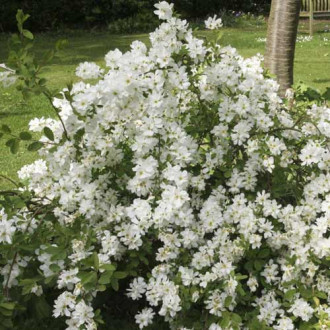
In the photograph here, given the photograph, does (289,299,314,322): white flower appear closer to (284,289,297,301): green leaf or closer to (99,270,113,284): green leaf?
(284,289,297,301): green leaf

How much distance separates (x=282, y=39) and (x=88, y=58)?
7.12 metres

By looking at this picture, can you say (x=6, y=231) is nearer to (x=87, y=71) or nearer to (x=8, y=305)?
(x=8, y=305)

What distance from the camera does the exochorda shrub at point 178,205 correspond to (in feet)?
8.06

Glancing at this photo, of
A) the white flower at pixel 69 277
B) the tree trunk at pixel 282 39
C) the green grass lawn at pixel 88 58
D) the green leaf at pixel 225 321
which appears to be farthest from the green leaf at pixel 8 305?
the tree trunk at pixel 282 39

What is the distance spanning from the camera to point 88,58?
12.0 meters

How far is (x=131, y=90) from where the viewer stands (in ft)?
8.32

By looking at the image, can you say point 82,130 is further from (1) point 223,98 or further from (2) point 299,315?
(2) point 299,315

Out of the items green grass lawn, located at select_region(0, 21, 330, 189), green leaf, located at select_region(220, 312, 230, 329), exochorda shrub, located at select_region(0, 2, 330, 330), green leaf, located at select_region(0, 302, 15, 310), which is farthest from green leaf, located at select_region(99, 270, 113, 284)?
green grass lawn, located at select_region(0, 21, 330, 189)

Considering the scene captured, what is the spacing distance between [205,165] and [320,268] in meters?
0.66

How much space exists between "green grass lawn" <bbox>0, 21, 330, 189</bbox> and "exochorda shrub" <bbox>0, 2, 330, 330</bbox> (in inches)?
99.7

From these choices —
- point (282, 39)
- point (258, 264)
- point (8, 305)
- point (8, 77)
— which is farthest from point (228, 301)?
point (282, 39)

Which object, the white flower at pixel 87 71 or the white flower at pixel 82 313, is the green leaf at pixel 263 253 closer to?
the white flower at pixel 82 313

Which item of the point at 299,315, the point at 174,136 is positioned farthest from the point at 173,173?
the point at 299,315

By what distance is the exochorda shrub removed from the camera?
2457 millimetres
